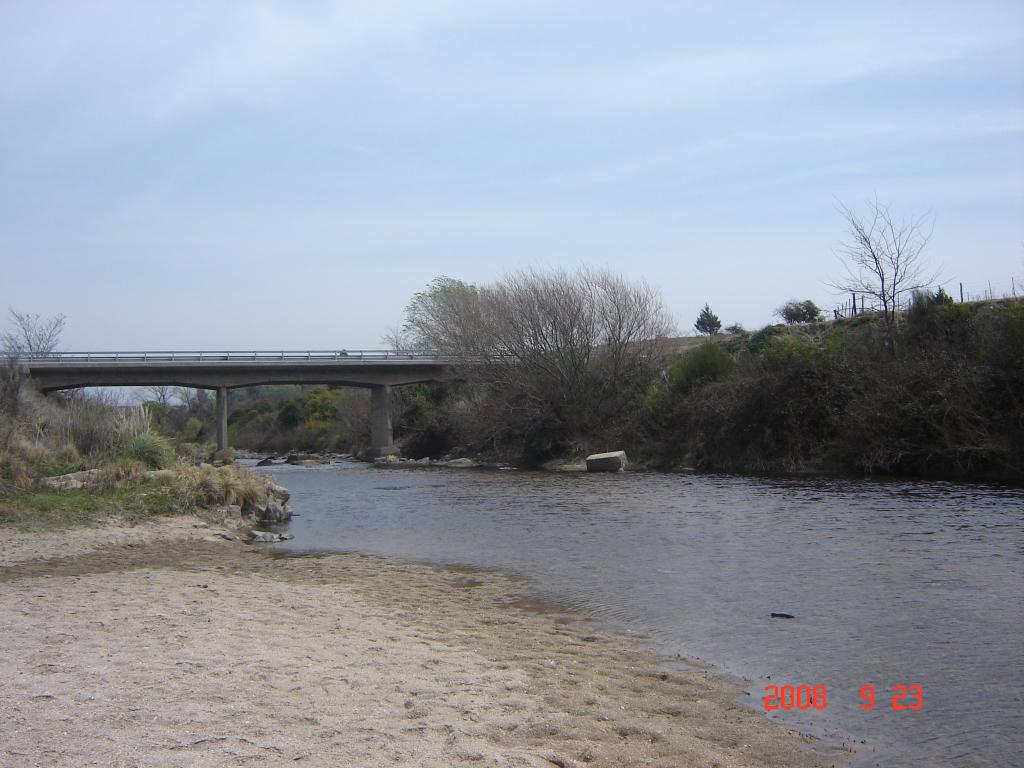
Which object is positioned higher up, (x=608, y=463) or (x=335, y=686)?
(x=335, y=686)

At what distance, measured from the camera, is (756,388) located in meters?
41.5

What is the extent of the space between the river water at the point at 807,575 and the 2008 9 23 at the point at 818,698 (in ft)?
0.27

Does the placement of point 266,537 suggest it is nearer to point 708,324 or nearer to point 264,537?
point 264,537

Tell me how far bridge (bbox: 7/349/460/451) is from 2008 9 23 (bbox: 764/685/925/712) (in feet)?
180

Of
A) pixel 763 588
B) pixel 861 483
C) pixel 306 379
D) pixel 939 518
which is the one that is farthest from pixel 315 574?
pixel 306 379

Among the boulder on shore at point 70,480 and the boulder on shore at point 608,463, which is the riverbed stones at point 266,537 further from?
the boulder on shore at point 608,463

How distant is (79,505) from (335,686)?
47.0 ft

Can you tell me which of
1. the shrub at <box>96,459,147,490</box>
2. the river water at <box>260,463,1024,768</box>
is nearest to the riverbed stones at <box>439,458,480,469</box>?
the river water at <box>260,463,1024,768</box>

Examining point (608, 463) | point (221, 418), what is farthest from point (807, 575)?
point (221, 418)

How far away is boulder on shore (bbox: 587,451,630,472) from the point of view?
4469cm

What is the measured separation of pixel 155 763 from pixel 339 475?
45345 mm

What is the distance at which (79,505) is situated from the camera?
19422 millimetres

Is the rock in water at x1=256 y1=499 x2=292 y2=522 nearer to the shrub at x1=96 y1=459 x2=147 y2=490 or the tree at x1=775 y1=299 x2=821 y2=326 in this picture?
the shrub at x1=96 y1=459 x2=147 y2=490

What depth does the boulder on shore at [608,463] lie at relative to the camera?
4469 cm
